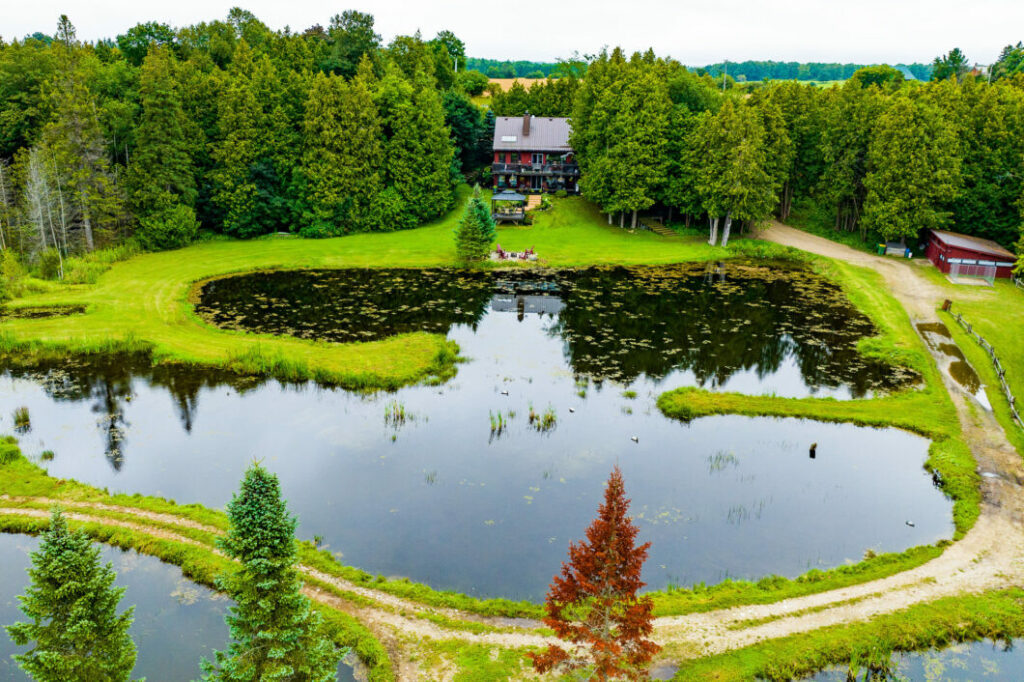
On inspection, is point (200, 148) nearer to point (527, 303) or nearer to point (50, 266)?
point (50, 266)

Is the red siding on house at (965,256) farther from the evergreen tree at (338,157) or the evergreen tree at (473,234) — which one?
the evergreen tree at (338,157)

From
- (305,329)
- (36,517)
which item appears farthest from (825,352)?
(36,517)

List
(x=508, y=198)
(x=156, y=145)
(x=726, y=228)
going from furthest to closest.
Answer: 1. (x=508, y=198)
2. (x=726, y=228)
3. (x=156, y=145)

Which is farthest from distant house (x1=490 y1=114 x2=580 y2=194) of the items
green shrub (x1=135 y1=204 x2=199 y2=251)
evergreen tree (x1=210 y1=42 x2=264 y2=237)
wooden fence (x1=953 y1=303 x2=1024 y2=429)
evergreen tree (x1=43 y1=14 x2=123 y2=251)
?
wooden fence (x1=953 y1=303 x2=1024 y2=429)

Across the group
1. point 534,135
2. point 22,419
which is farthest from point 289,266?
point 534,135

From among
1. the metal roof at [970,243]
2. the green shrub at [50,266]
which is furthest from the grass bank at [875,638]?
the green shrub at [50,266]
